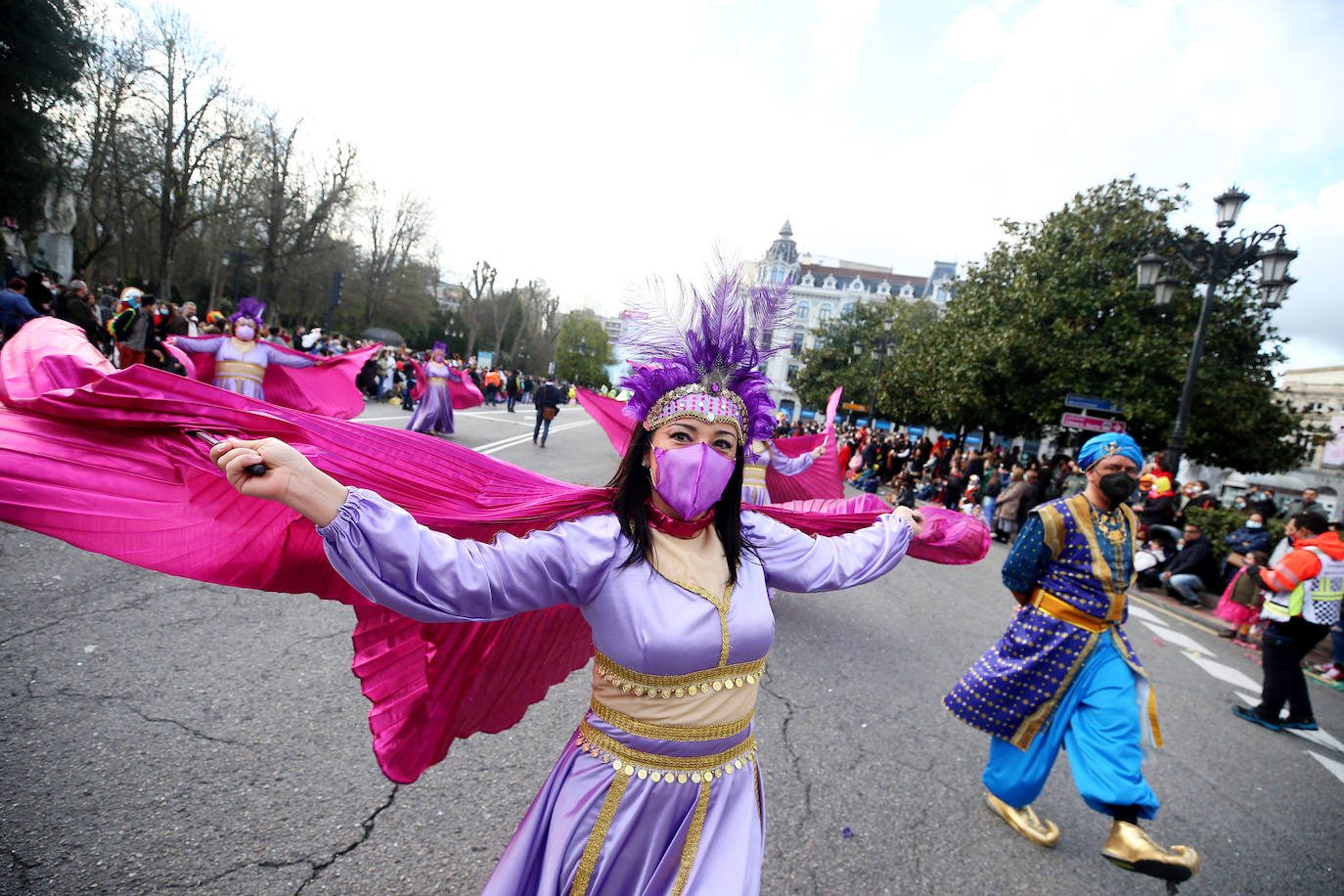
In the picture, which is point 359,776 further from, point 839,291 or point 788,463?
point 839,291

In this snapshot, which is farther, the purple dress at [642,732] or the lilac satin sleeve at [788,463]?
the lilac satin sleeve at [788,463]

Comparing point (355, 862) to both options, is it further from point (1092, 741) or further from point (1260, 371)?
point (1260, 371)

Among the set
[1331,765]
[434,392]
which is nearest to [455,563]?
[1331,765]

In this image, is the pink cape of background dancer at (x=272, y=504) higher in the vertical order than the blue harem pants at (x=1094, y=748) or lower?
higher

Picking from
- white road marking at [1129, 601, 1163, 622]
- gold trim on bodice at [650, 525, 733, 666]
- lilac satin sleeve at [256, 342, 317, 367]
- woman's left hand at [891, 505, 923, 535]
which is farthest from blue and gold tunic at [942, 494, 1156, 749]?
lilac satin sleeve at [256, 342, 317, 367]

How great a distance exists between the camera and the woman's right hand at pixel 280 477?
1.20m

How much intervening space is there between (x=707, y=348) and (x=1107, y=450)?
259 centimetres

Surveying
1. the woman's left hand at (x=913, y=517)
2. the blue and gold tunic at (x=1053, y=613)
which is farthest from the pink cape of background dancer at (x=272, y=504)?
the blue and gold tunic at (x=1053, y=613)

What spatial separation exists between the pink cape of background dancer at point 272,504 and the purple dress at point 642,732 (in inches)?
11.8

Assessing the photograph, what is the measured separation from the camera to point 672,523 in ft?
5.93

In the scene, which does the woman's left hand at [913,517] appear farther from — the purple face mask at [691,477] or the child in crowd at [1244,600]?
the child in crowd at [1244,600]

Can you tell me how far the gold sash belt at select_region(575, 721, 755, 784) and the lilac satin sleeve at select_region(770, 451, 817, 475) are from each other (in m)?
4.46

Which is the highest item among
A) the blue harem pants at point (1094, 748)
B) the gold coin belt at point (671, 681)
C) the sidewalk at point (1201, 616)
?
the gold coin belt at point (671, 681)

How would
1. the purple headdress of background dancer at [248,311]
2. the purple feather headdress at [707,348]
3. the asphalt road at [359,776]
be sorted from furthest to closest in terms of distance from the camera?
the purple headdress of background dancer at [248,311]
the asphalt road at [359,776]
the purple feather headdress at [707,348]
